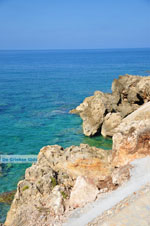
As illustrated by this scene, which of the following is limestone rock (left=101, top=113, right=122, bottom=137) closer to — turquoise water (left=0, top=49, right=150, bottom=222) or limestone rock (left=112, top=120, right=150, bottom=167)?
turquoise water (left=0, top=49, right=150, bottom=222)

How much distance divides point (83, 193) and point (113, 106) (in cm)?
2414

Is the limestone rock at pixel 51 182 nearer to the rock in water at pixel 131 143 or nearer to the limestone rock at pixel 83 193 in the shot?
the limestone rock at pixel 83 193

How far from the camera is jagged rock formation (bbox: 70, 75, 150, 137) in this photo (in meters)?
33.3

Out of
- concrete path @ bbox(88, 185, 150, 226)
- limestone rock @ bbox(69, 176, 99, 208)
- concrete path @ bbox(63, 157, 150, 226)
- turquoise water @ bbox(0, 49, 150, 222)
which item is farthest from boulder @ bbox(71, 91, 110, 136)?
concrete path @ bbox(88, 185, 150, 226)

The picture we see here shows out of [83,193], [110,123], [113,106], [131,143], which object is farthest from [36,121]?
[83,193]

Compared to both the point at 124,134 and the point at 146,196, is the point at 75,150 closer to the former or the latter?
the point at 124,134

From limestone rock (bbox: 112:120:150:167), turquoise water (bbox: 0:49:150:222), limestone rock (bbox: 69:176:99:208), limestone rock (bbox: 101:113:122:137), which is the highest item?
limestone rock (bbox: 112:120:150:167)

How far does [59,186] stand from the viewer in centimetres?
1403

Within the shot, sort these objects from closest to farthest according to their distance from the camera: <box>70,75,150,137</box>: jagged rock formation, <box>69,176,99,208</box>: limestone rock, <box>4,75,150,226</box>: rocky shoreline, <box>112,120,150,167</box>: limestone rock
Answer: <box>4,75,150,226</box>: rocky shoreline < <box>69,176,99,208</box>: limestone rock < <box>112,120,150,167</box>: limestone rock < <box>70,75,150,137</box>: jagged rock formation

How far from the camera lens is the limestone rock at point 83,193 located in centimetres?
1295

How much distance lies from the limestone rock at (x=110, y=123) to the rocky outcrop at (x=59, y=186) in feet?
46.0

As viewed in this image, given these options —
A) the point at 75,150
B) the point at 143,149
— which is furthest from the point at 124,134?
the point at 75,150

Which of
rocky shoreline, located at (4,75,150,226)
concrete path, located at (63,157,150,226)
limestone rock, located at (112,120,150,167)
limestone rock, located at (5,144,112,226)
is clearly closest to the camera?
concrete path, located at (63,157,150,226)

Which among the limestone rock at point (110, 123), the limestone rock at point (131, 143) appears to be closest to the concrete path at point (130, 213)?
the limestone rock at point (131, 143)
